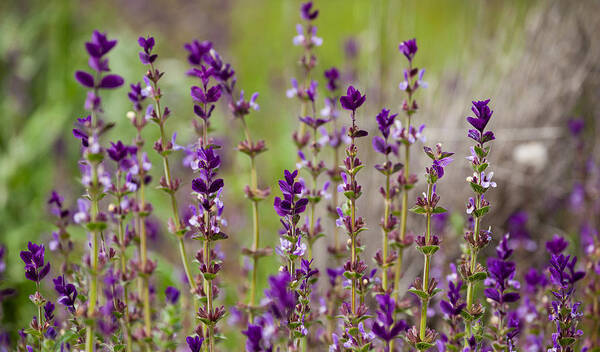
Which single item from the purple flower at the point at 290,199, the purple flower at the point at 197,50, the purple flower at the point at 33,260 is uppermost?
the purple flower at the point at 197,50

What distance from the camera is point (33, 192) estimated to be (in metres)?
3.16

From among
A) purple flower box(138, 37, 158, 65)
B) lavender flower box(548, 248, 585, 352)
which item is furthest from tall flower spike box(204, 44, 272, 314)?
lavender flower box(548, 248, 585, 352)

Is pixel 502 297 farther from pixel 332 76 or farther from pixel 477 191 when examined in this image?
pixel 332 76

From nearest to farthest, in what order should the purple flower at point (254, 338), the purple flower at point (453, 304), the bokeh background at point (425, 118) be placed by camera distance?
the purple flower at point (254, 338) → the purple flower at point (453, 304) → the bokeh background at point (425, 118)

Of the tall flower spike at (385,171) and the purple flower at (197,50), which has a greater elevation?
the purple flower at (197,50)

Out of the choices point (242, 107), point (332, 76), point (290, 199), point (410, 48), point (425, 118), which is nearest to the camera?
point (290, 199)

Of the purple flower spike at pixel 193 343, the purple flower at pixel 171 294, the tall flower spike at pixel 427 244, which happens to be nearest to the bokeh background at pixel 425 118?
the purple flower at pixel 171 294

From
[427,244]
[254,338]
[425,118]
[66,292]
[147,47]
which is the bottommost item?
[254,338]

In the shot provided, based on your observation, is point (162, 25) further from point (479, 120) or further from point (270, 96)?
point (479, 120)

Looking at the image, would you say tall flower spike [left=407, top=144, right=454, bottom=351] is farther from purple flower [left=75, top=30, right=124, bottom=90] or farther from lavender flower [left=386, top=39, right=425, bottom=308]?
purple flower [left=75, top=30, right=124, bottom=90]

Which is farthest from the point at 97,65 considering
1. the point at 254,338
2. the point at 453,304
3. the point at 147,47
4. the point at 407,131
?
the point at 453,304

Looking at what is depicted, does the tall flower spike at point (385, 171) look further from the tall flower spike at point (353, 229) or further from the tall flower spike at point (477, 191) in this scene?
the tall flower spike at point (477, 191)

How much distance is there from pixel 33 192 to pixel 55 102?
2.06ft

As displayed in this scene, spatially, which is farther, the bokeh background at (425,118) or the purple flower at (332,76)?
the bokeh background at (425,118)
